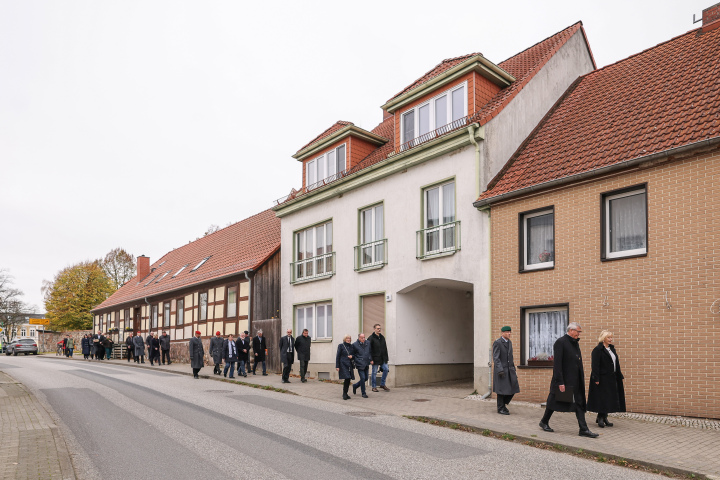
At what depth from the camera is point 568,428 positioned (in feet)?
32.7

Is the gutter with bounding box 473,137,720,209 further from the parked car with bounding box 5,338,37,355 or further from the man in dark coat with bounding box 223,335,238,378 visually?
the parked car with bounding box 5,338,37,355

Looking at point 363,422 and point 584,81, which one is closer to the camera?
point 363,422

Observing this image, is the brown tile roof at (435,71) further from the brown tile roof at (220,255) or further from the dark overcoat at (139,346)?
the dark overcoat at (139,346)

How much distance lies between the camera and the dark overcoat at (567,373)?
30.8 ft

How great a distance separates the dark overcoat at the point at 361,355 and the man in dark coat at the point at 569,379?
601 centimetres

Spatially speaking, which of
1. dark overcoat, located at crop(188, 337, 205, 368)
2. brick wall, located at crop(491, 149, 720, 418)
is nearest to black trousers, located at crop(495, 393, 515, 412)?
brick wall, located at crop(491, 149, 720, 418)

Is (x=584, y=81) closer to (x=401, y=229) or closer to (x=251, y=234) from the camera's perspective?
(x=401, y=229)

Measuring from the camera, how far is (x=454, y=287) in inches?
712

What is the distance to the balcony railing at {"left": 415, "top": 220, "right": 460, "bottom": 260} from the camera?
15.4 metres

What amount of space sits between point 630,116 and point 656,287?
4200 mm

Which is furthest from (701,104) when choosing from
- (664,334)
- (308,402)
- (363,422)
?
(308,402)

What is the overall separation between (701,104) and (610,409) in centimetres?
625

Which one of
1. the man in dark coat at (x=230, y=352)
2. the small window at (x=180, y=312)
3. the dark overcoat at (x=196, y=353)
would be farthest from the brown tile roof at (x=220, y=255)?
the man in dark coat at (x=230, y=352)

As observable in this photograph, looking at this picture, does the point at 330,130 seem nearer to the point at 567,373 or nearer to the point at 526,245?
the point at 526,245
